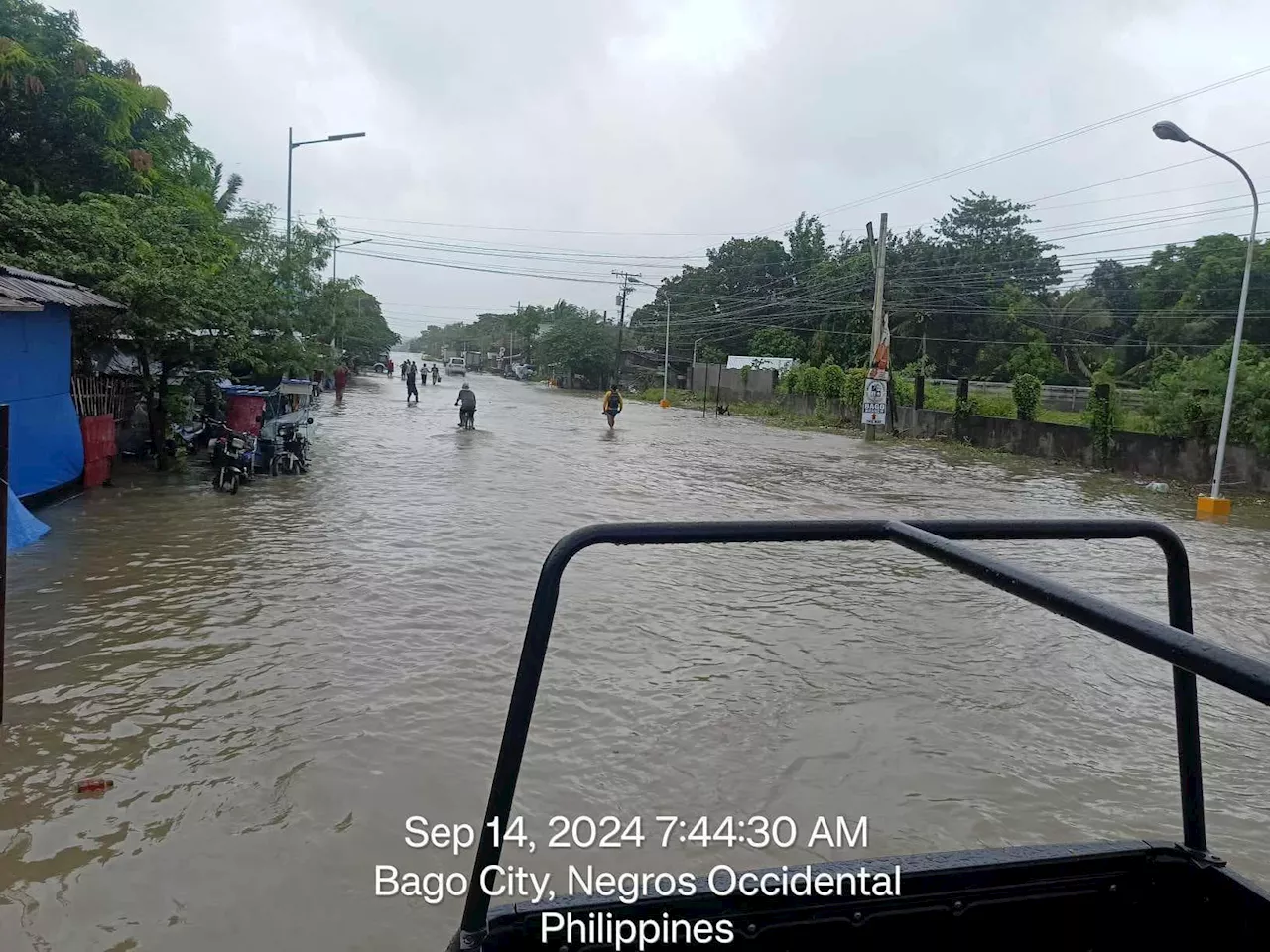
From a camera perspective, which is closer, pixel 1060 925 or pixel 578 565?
pixel 1060 925

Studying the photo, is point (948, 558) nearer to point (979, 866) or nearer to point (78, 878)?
point (979, 866)

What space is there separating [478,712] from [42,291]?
708 centimetres

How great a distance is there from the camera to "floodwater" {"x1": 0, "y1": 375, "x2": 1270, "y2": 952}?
3848 mm

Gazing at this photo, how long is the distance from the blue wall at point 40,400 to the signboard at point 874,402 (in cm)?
2462

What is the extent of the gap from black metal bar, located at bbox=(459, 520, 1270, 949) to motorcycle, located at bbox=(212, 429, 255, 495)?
12.1 metres

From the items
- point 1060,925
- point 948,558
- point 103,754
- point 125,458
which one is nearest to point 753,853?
point 1060,925

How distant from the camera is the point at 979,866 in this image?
200 cm

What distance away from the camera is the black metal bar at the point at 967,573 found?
120 centimetres

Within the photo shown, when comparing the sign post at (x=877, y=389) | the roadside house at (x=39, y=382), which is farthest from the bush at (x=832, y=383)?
the roadside house at (x=39, y=382)

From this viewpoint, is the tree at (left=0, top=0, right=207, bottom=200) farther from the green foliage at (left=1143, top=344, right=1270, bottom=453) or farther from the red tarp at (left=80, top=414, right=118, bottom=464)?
the green foliage at (left=1143, top=344, right=1270, bottom=453)

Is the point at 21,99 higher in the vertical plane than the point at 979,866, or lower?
higher

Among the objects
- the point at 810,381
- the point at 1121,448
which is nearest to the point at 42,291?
the point at 1121,448

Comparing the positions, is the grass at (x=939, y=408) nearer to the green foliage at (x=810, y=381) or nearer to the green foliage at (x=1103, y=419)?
the green foliage at (x=1103, y=419)

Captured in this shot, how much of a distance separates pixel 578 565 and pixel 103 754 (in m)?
5.10
